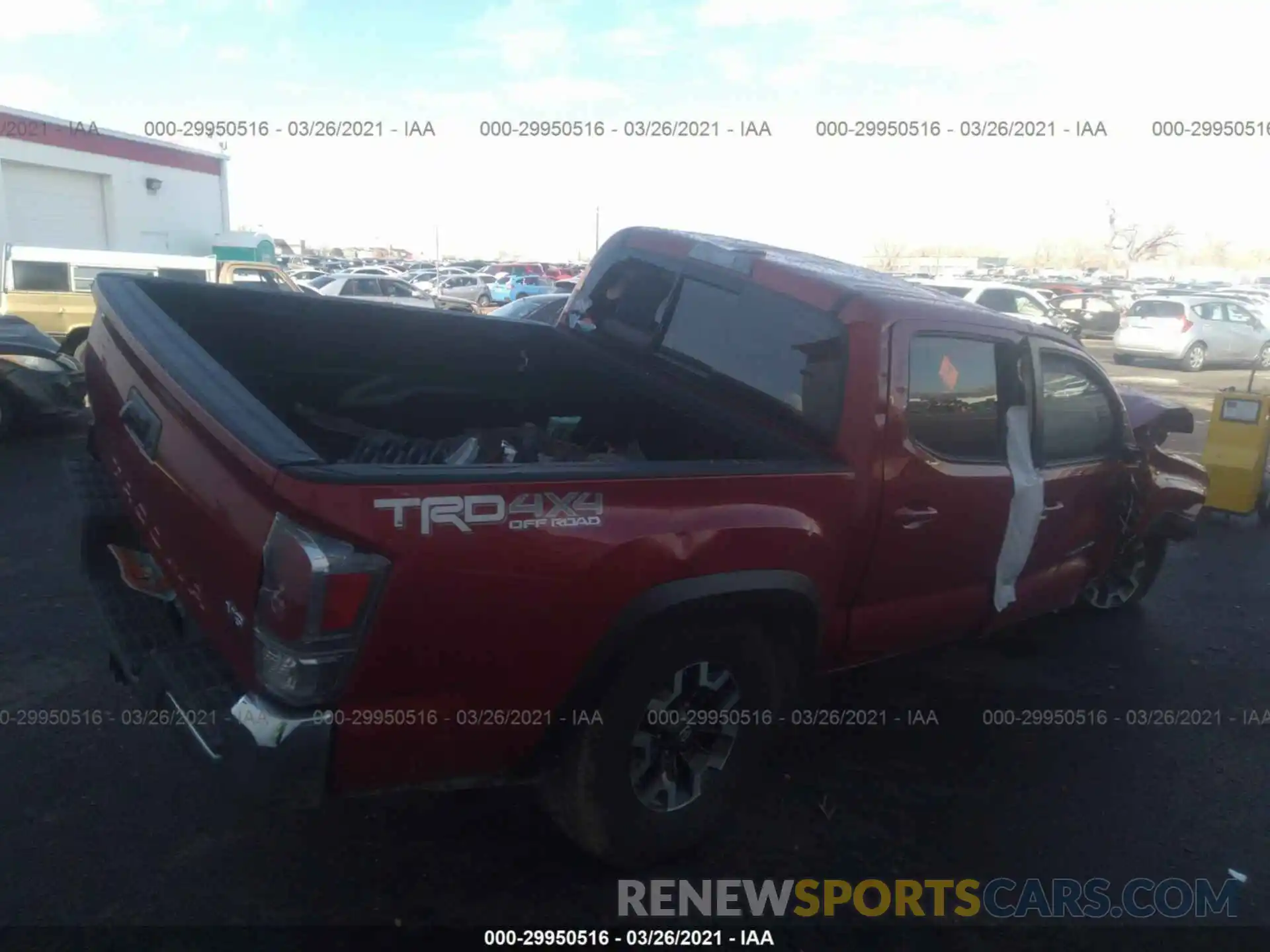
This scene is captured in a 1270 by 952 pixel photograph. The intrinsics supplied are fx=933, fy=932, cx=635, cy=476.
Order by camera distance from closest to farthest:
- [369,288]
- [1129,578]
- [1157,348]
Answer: [1129,578], [369,288], [1157,348]

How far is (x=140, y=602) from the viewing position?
3098mm

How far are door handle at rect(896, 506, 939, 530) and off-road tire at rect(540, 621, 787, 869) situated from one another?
0.69 m

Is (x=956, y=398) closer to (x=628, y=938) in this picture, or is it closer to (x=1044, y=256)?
(x=628, y=938)

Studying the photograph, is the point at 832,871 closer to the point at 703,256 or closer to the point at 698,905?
the point at 698,905

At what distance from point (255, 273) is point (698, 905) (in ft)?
48.9

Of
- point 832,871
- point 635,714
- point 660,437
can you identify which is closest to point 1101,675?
point 832,871

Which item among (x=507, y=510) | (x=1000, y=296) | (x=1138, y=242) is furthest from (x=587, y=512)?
(x=1138, y=242)

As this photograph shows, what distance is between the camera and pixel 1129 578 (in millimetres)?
5578

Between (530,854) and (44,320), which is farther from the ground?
(44,320)

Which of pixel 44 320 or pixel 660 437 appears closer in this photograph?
pixel 660 437

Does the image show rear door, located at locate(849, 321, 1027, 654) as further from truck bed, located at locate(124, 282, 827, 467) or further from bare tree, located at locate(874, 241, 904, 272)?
bare tree, located at locate(874, 241, 904, 272)

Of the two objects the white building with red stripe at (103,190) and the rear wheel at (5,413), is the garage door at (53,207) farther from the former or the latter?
the rear wheel at (5,413)

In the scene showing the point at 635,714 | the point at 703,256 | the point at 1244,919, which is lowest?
the point at 1244,919

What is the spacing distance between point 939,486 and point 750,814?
1.39m
